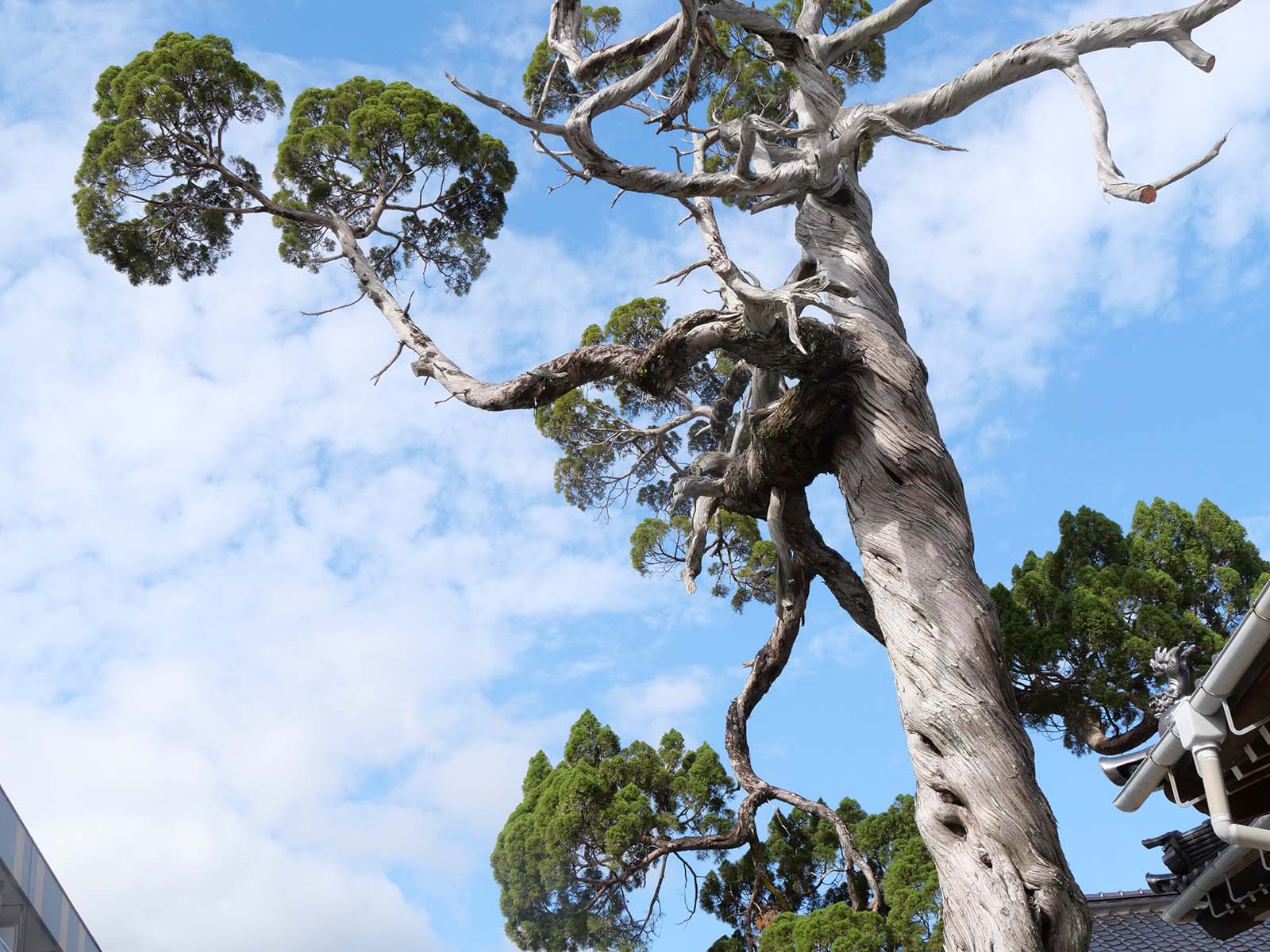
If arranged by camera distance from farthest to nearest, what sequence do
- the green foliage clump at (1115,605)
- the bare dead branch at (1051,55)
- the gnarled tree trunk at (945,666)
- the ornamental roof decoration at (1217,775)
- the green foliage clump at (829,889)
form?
the green foliage clump at (1115,605) → the green foliage clump at (829,889) → the bare dead branch at (1051,55) → the gnarled tree trunk at (945,666) → the ornamental roof decoration at (1217,775)

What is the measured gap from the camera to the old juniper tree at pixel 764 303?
5.56 meters

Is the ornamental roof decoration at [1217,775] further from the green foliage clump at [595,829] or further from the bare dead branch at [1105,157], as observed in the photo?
the green foliage clump at [595,829]

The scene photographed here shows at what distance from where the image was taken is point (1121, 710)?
8.70m

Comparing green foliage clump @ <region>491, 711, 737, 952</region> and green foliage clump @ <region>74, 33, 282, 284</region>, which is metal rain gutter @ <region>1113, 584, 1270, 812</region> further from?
green foliage clump @ <region>74, 33, 282, 284</region>

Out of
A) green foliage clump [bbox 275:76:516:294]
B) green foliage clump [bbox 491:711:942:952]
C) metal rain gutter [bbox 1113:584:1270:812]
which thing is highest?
green foliage clump [bbox 275:76:516:294]

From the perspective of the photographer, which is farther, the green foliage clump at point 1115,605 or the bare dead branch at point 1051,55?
the green foliage clump at point 1115,605

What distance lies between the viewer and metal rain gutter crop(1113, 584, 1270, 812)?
4.00 metres

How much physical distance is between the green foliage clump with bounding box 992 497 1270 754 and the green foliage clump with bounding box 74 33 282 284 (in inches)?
289

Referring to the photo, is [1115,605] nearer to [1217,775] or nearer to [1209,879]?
[1209,879]

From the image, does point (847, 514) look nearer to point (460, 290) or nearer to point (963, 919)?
point (963, 919)

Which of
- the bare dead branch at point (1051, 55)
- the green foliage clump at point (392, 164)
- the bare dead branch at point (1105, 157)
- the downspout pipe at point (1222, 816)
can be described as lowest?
the downspout pipe at point (1222, 816)

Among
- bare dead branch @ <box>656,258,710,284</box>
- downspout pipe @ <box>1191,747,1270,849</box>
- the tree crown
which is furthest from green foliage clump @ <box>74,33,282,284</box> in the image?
downspout pipe @ <box>1191,747,1270,849</box>

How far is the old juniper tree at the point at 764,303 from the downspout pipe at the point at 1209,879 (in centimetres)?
65

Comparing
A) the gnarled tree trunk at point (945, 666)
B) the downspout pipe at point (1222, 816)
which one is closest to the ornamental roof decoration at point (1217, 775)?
the downspout pipe at point (1222, 816)
